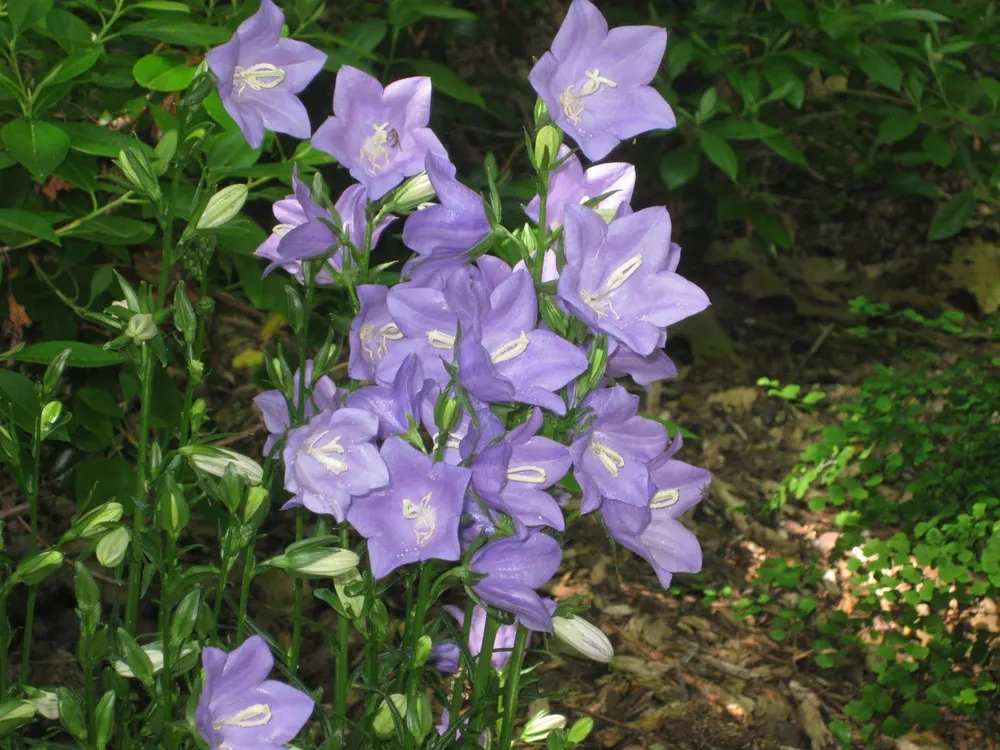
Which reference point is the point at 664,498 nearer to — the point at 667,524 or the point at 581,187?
the point at 667,524

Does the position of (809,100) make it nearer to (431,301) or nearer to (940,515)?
(940,515)

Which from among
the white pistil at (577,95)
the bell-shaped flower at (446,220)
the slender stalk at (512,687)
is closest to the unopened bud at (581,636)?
the slender stalk at (512,687)

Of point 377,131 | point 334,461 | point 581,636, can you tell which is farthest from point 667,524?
point 377,131

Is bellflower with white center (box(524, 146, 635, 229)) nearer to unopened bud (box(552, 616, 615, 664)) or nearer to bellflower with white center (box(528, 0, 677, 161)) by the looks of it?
bellflower with white center (box(528, 0, 677, 161))

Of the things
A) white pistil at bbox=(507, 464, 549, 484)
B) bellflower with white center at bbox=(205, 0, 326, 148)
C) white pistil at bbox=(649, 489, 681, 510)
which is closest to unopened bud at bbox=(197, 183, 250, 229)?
bellflower with white center at bbox=(205, 0, 326, 148)

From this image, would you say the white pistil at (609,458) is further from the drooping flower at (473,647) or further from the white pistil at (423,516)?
the drooping flower at (473,647)

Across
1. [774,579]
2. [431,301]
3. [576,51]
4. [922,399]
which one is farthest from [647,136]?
[431,301]
